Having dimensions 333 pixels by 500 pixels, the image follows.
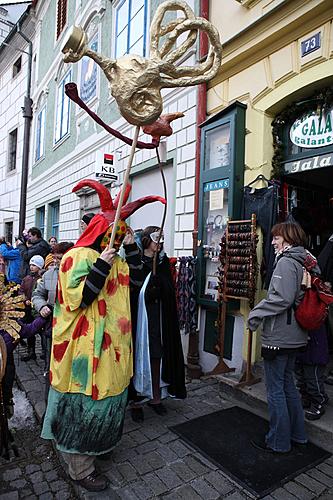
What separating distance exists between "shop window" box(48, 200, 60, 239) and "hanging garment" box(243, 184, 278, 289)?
8389 millimetres

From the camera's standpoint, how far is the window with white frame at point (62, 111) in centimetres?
1023

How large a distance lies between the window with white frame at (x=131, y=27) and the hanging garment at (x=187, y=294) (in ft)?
13.5

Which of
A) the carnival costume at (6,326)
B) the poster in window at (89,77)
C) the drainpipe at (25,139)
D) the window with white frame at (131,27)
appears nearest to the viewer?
the carnival costume at (6,326)

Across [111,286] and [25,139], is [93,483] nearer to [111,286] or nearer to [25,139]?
[111,286]

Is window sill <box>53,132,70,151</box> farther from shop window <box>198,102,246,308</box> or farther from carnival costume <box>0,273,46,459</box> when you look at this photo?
carnival costume <box>0,273,46,459</box>

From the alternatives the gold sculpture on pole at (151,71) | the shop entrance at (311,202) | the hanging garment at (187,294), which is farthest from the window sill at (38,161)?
the gold sculpture on pole at (151,71)

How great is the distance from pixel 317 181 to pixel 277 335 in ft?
9.21

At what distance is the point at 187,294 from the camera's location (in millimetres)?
4562

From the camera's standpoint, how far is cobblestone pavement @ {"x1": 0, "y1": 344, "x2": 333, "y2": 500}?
2.24 meters

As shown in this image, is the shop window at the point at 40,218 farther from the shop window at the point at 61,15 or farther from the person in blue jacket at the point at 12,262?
the person in blue jacket at the point at 12,262

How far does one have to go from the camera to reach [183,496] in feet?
7.26

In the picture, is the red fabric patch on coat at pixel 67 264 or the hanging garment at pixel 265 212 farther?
the hanging garment at pixel 265 212

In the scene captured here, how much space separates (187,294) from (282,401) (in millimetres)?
2165

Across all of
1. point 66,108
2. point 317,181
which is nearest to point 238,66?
point 317,181
